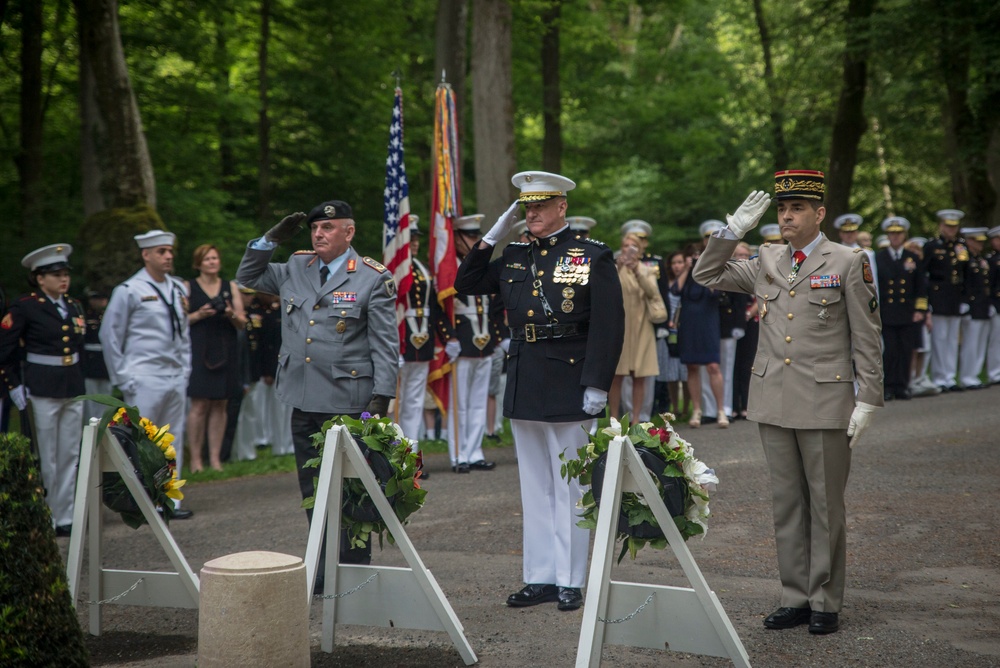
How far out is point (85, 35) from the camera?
14.0 metres

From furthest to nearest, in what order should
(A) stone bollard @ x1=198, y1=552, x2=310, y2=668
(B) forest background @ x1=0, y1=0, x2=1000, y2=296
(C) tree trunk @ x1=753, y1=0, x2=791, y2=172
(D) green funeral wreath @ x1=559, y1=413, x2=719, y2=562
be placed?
(C) tree trunk @ x1=753, y1=0, x2=791, y2=172
(B) forest background @ x1=0, y1=0, x2=1000, y2=296
(D) green funeral wreath @ x1=559, y1=413, x2=719, y2=562
(A) stone bollard @ x1=198, y1=552, x2=310, y2=668

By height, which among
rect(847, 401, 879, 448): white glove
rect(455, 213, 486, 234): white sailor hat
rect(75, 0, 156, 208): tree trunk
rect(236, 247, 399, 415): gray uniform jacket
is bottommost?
rect(847, 401, 879, 448): white glove

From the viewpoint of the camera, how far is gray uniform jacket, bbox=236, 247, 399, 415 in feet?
22.0

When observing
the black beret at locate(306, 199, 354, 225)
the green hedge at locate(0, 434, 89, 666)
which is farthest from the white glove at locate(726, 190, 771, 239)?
the green hedge at locate(0, 434, 89, 666)

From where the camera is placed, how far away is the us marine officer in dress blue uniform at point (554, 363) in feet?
20.0

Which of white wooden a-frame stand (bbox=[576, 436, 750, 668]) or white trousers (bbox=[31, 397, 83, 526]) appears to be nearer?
white wooden a-frame stand (bbox=[576, 436, 750, 668])

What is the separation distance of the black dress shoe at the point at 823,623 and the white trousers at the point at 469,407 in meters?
5.75

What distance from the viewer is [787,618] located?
5590mm

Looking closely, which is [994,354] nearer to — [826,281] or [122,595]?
[826,281]

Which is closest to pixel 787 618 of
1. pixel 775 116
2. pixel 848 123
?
pixel 848 123

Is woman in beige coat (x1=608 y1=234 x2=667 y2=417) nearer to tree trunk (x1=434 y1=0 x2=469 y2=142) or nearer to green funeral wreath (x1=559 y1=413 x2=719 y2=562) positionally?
tree trunk (x1=434 y1=0 x2=469 y2=142)

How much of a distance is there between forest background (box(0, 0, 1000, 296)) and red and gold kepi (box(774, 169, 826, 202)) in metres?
9.79

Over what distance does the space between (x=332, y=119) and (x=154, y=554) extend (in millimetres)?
14831

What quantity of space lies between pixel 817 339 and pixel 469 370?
5937 millimetres
